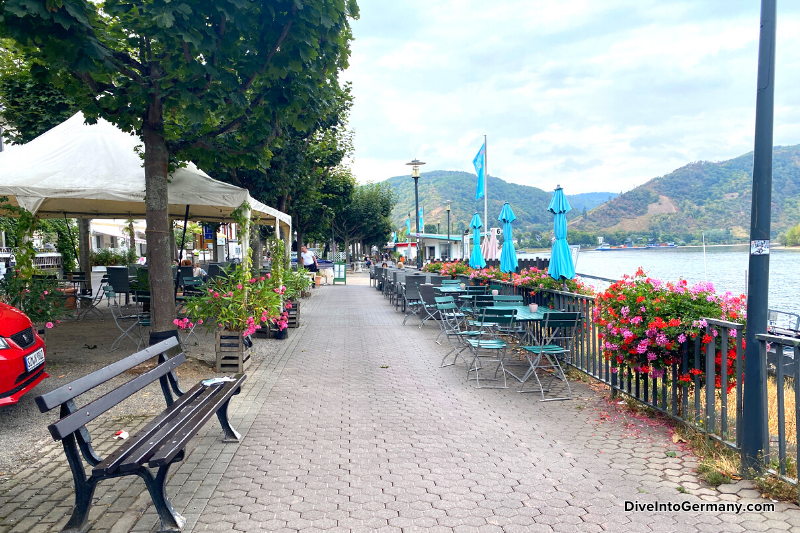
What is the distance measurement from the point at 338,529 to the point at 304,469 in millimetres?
990

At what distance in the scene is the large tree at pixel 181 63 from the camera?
18.3 ft

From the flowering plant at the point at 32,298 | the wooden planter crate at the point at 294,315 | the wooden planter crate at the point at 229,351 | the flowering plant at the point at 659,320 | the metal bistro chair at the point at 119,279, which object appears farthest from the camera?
the wooden planter crate at the point at 294,315

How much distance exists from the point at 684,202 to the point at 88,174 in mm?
46137

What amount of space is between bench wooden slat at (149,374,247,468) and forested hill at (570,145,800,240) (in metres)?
25.2

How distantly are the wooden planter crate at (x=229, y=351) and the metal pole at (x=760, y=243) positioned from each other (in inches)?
226

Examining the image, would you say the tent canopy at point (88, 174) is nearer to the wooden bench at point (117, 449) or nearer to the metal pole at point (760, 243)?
the wooden bench at point (117, 449)

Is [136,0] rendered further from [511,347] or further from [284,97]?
[511,347]

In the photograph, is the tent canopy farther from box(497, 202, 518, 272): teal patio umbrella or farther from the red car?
box(497, 202, 518, 272): teal patio umbrella

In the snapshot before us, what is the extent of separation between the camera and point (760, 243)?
374 cm

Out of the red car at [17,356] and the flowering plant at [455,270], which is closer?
the red car at [17,356]

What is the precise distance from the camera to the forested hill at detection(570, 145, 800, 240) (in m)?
31.7

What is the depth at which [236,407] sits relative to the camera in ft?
19.1

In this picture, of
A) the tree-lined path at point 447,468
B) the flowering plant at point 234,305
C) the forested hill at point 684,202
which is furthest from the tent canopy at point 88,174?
the forested hill at point 684,202

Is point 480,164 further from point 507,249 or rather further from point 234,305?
point 234,305
